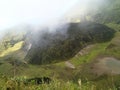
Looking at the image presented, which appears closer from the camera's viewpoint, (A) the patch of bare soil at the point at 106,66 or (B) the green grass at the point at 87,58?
(A) the patch of bare soil at the point at 106,66

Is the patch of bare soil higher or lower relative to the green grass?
lower

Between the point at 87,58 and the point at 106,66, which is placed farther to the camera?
the point at 87,58

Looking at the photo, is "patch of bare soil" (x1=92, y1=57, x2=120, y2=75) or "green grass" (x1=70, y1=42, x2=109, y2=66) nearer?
"patch of bare soil" (x1=92, y1=57, x2=120, y2=75)

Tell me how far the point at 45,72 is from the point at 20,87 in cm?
16047

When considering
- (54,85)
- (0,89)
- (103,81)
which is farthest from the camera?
(103,81)

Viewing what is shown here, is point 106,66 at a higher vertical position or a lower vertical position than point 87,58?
lower

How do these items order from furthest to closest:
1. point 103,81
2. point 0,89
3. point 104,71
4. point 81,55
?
1. point 81,55
2. point 104,71
3. point 103,81
4. point 0,89

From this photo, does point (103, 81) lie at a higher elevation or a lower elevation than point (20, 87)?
lower

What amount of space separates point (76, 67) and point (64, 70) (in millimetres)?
7594

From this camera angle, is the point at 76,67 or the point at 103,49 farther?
the point at 103,49

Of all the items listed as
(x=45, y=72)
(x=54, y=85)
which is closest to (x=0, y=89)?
(x=54, y=85)

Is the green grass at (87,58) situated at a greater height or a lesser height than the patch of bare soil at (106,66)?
greater

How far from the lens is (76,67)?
176000 mm

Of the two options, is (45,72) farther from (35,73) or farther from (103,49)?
(103,49)
